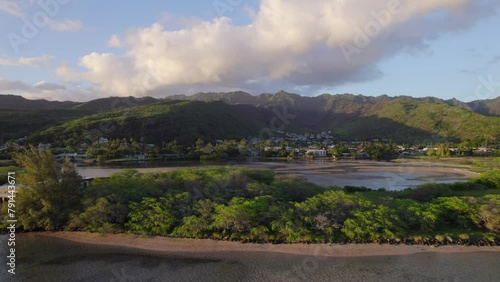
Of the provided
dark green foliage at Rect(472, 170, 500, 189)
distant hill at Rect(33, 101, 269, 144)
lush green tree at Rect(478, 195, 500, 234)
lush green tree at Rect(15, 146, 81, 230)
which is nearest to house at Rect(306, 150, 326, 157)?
distant hill at Rect(33, 101, 269, 144)

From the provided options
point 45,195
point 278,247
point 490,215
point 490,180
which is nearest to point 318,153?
point 490,180

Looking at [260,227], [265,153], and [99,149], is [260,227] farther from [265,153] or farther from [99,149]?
[265,153]

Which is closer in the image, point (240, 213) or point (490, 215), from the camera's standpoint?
point (240, 213)

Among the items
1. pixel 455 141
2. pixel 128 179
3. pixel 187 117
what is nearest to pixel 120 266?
pixel 128 179

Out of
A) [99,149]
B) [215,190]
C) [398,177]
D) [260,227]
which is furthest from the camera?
[99,149]

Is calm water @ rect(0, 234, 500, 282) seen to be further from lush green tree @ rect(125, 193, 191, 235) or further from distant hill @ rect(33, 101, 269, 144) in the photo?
distant hill @ rect(33, 101, 269, 144)

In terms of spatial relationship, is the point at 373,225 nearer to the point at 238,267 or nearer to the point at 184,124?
the point at 238,267
